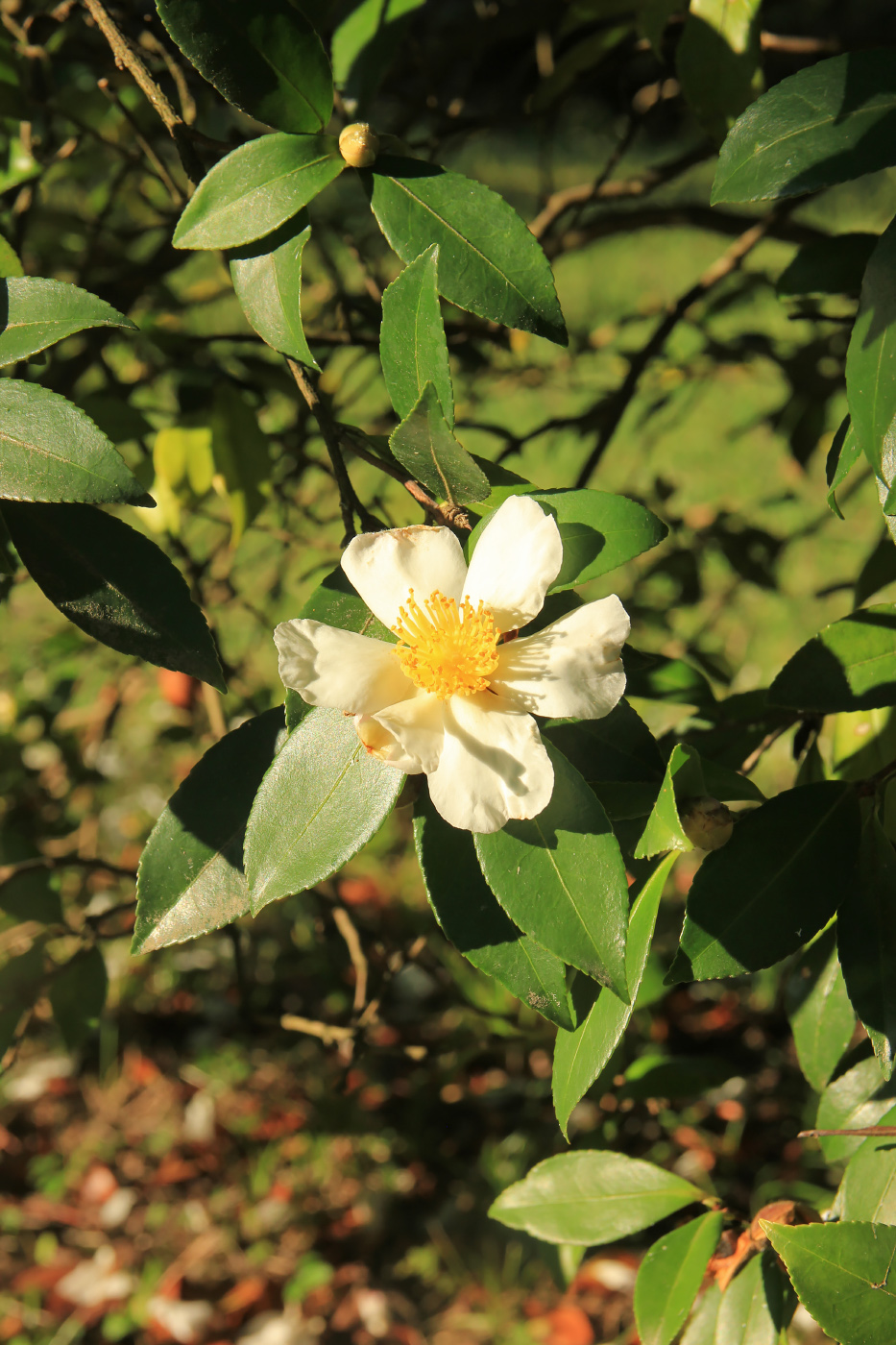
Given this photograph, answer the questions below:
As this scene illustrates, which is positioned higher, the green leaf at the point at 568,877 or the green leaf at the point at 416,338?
the green leaf at the point at 416,338

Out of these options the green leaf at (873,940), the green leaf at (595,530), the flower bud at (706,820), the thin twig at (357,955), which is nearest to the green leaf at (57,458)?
the green leaf at (595,530)

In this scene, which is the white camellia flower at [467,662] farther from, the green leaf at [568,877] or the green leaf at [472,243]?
the green leaf at [472,243]

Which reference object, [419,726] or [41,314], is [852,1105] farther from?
[41,314]

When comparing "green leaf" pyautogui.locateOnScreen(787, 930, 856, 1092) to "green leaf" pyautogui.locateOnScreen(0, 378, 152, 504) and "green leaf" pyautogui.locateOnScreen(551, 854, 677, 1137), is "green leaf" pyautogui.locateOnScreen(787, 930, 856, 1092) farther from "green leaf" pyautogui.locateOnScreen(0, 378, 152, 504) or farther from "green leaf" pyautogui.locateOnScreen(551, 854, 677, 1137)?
"green leaf" pyautogui.locateOnScreen(0, 378, 152, 504)

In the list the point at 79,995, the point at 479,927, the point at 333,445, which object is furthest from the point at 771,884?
the point at 79,995

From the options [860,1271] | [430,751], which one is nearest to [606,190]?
[430,751]

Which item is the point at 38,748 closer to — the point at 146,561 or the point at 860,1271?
the point at 146,561
